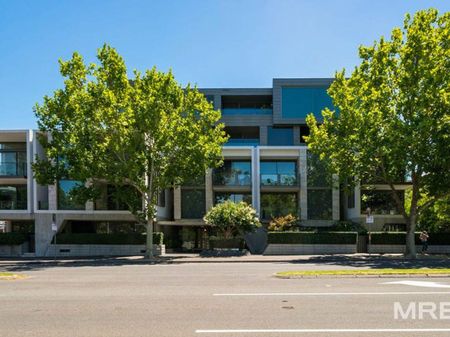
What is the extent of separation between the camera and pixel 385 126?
25969 mm

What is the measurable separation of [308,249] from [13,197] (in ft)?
72.8

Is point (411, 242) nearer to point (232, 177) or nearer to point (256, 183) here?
point (256, 183)

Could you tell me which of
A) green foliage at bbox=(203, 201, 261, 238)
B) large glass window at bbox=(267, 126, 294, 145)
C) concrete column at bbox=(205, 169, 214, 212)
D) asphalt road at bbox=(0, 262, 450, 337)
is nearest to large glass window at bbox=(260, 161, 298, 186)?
concrete column at bbox=(205, 169, 214, 212)

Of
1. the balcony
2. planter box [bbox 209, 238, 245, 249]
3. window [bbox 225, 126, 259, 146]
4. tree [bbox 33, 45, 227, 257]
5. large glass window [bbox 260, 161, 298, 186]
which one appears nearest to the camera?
tree [bbox 33, 45, 227, 257]

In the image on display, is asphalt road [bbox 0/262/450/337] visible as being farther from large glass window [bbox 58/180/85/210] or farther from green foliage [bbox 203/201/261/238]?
large glass window [bbox 58/180/85/210]

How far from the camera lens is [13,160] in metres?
34.8

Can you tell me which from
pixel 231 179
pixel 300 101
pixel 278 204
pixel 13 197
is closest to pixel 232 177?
pixel 231 179

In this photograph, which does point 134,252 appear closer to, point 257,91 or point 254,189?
point 254,189

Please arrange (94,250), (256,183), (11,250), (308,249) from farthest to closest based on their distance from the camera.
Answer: (256,183), (11,250), (94,250), (308,249)

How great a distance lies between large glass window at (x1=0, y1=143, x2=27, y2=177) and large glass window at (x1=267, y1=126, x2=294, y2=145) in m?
24.8

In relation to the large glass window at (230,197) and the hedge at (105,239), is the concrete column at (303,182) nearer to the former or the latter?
the large glass window at (230,197)

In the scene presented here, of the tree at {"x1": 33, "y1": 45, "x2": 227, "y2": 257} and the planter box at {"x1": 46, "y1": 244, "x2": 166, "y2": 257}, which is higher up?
the tree at {"x1": 33, "y1": 45, "x2": 227, "y2": 257}

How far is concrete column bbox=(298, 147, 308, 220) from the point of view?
37.0 m

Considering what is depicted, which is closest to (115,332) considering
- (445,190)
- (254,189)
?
(445,190)
